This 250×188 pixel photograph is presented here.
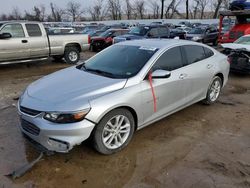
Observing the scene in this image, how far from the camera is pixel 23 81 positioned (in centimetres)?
843

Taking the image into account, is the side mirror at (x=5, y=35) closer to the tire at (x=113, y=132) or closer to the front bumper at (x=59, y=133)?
the front bumper at (x=59, y=133)

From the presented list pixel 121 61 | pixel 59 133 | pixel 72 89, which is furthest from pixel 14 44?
pixel 59 133

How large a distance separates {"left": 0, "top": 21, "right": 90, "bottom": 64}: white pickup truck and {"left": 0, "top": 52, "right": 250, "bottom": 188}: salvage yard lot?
4.85m

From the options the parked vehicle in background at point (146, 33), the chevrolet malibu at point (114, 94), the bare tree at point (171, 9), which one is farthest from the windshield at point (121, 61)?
the bare tree at point (171, 9)

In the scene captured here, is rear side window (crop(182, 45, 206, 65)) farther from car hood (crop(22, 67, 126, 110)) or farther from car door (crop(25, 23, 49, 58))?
car door (crop(25, 23, 49, 58))

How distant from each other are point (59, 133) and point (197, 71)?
2934mm

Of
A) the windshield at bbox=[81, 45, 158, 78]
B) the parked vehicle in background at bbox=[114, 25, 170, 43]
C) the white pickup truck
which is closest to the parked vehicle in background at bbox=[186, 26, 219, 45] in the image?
the parked vehicle in background at bbox=[114, 25, 170, 43]

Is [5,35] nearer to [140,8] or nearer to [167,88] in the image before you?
[167,88]

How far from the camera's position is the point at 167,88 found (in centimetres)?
432

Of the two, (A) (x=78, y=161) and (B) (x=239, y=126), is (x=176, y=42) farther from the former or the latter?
(A) (x=78, y=161)

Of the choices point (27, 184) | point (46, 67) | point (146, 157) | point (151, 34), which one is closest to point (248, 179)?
A: point (146, 157)

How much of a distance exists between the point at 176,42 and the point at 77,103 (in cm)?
249

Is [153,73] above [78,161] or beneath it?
above

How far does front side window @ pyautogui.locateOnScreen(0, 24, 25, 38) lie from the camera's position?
9.40 m
